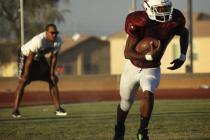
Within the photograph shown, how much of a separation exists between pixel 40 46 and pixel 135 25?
210 inches

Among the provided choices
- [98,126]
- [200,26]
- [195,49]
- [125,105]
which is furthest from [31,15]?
[125,105]

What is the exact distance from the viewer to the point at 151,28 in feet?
29.7

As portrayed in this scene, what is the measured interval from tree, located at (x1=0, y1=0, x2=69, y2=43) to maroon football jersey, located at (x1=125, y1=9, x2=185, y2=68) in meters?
39.5

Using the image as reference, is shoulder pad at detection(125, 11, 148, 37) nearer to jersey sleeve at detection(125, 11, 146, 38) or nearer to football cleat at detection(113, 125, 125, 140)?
jersey sleeve at detection(125, 11, 146, 38)

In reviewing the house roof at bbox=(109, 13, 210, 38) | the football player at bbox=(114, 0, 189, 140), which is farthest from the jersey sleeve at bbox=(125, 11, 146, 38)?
the house roof at bbox=(109, 13, 210, 38)

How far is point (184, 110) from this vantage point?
14.5 meters

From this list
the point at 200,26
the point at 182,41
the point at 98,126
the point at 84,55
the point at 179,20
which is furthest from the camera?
the point at 84,55

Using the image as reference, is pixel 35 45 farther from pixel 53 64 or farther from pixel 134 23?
pixel 134 23

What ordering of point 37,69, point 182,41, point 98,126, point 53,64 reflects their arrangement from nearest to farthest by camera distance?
point 182,41 → point 98,126 → point 53,64 → point 37,69

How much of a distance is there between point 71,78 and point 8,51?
20.3 m

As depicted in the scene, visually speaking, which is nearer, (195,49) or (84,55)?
(195,49)

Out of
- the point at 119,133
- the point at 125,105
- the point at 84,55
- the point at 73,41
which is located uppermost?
the point at 125,105

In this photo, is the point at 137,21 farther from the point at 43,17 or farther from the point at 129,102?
the point at 43,17

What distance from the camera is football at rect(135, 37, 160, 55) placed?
352 inches
